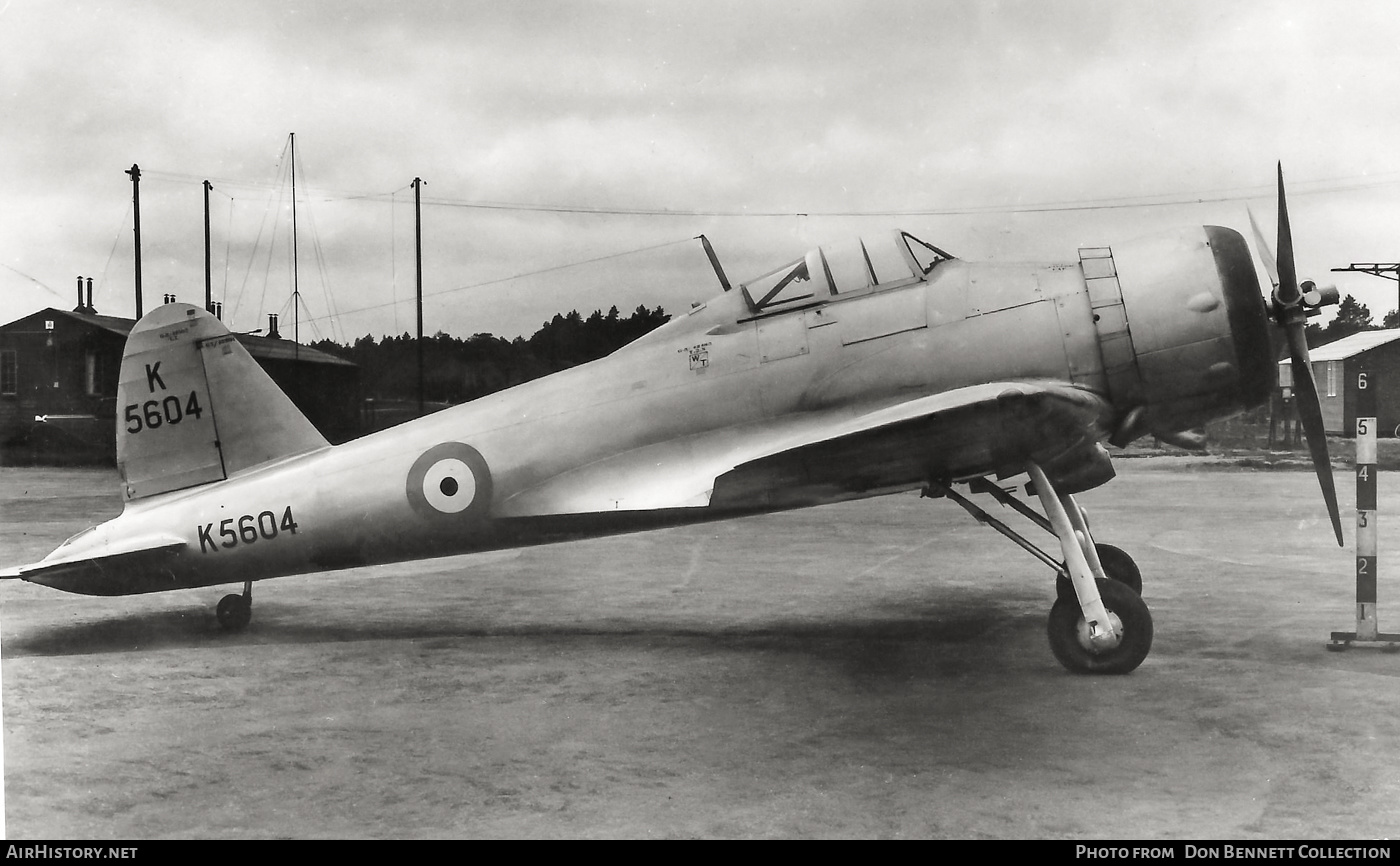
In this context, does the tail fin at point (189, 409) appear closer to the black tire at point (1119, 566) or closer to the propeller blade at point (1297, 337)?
the black tire at point (1119, 566)

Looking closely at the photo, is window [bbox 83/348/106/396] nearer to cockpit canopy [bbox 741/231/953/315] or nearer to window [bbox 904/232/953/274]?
cockpit canopy [bbox 741/231/953/315]

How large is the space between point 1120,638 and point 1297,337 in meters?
1.77

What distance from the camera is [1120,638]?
4461 mm

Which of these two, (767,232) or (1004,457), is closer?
(1004,457)

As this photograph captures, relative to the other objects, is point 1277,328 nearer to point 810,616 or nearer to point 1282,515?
point 810,616

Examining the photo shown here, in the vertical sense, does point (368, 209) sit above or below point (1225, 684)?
above

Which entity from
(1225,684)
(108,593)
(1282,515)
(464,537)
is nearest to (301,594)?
(108,593)

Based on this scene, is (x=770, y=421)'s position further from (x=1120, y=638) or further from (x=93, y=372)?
(x=93, y=372)

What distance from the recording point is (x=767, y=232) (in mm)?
5484

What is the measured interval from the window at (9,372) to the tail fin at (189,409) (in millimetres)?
1454

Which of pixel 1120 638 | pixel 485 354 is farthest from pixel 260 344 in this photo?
pixel 1120 638

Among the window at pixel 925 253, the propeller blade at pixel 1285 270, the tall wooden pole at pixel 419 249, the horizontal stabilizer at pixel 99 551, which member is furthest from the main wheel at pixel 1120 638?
the horizontal stabilizer at pixel 99 551
